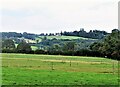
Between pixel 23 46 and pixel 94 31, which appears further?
pixel 94 31

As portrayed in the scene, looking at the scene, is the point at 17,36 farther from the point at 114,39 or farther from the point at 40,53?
the point at 114,39

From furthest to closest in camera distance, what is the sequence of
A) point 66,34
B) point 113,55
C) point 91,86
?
point 66,34, point 113,55, point 91,86

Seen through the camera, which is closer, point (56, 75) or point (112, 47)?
point (56, 75)

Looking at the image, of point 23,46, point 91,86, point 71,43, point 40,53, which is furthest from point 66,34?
point 91,86

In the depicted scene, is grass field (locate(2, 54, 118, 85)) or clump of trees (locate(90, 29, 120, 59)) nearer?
grass field (locate(2, 54, 118, 85))

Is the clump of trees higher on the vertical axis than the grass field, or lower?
higher

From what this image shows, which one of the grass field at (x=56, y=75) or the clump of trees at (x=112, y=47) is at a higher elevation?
the clump of trees at (x=112, y=47)

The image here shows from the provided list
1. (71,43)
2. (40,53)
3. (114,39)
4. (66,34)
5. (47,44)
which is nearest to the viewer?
(114,39)

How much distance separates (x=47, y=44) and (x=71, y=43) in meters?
15.1

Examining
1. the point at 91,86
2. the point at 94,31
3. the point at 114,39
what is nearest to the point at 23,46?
the point at 114,39

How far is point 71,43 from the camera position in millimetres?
126750

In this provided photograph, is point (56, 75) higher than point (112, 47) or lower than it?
lower

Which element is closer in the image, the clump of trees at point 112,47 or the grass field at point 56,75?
the grass field at point 56,75

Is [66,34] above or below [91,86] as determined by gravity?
above
